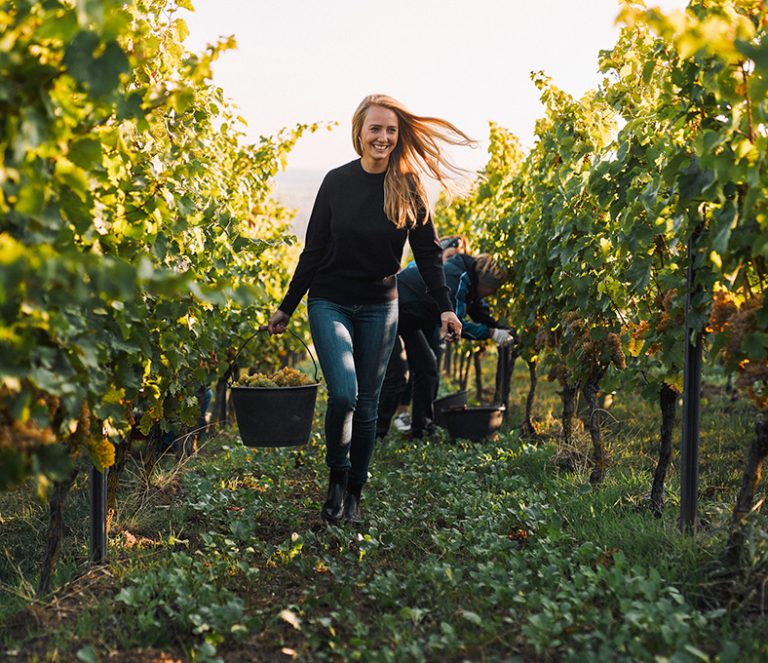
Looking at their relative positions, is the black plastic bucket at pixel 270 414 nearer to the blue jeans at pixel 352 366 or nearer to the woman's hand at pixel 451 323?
the blue jeans at pixel 352 366

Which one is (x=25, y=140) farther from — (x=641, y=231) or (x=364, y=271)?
(x=641, y=231)

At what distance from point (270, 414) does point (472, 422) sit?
2.17 metres

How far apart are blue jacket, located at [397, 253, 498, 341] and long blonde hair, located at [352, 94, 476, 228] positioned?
202cm

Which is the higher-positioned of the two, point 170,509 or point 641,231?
point 641,231

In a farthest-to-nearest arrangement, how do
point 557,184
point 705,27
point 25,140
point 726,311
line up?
point 557,184
point 726,311
point 705,27
point 25,140

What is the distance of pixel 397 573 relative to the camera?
2943 mm

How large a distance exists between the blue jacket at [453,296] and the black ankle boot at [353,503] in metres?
2.33

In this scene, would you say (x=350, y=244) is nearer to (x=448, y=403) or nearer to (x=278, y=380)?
(x=278, y=380)

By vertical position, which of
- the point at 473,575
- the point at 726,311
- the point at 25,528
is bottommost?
the point at 25,528

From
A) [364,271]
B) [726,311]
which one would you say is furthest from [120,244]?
[726,311]

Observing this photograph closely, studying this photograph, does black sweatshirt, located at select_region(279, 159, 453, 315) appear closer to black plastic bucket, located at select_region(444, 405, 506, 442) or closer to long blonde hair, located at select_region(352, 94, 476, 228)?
long blonde hair, located at select_region(352, 94, 476, 228)

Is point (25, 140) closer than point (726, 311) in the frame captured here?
Yes

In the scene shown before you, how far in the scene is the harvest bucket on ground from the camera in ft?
12.6

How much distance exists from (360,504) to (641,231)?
6.05ft
